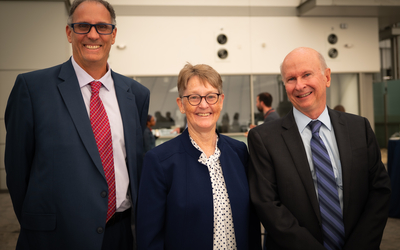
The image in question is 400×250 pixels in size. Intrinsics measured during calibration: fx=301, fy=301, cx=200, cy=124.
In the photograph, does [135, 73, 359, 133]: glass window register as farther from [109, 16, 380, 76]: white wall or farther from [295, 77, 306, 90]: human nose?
[295, 77, 306, 90]: human nose

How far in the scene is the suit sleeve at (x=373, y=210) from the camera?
1541 mm

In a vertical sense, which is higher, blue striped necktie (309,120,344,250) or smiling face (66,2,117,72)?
smiling face (66,2,117,72)

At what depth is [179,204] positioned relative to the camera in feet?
5.06

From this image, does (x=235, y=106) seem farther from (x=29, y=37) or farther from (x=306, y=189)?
(x=306, y=189)

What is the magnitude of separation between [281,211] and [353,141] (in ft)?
1.87

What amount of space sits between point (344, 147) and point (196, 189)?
2.76ft

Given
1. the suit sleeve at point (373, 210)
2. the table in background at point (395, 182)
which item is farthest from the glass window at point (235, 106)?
the suit sleeve at point (373, 210)

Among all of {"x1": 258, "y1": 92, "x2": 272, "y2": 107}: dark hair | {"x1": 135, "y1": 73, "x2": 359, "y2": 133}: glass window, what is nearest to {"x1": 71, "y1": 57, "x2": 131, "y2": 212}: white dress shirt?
{"x1": 258, "y1": 92, "x2": 272, "y2": 107}: dark hair

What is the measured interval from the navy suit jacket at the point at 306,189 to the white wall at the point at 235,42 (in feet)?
21.6

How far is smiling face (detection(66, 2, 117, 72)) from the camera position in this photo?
5.29 feet

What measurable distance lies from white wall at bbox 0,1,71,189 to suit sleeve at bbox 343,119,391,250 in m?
6.79

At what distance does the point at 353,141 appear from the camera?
1670 millimetres

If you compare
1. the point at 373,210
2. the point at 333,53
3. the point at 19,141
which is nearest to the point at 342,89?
the point at 333,53

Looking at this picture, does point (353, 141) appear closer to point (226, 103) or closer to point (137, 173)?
point (137, 173)
